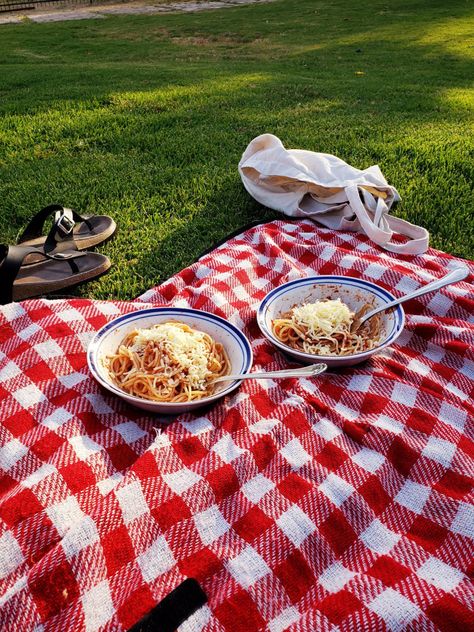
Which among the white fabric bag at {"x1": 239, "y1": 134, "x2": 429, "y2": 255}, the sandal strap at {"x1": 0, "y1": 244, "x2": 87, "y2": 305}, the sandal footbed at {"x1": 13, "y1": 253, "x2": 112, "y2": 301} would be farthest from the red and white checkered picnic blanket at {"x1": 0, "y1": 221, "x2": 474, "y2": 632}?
the white fabric bag at {"x1": 239, "y1": 134, "x2": 429, "y2": 255}

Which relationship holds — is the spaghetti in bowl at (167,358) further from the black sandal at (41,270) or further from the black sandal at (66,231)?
the black sandal at (66,231)

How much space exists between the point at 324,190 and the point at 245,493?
2.65 metres

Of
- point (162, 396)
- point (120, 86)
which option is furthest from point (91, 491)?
point (120, 86)

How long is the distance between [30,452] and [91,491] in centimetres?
31

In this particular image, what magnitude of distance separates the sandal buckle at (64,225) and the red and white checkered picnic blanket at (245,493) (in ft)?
3.56

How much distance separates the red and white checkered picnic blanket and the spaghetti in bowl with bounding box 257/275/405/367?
111mm

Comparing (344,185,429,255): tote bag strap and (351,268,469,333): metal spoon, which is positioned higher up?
(351,268,469,333): metal spoon

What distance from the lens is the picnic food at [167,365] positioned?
1992 mm

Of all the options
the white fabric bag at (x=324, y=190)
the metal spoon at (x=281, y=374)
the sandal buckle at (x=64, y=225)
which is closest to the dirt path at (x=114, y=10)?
the white fabric bag at (x=324, y=190)

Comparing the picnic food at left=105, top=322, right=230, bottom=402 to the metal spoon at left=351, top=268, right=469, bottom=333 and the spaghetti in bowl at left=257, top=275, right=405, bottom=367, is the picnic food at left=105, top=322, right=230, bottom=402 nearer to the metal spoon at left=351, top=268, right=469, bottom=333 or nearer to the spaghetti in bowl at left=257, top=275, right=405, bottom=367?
the spaghetti in bowl at left=257, top=275, right=405, bottom=367

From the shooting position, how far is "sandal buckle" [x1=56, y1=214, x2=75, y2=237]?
3.44 m

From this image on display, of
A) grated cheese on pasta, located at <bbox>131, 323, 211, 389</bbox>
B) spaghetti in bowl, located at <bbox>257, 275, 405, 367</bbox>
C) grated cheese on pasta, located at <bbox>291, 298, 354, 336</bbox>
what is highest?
grated cheese on pasta, located at <bbox>131, 323, 211, 389</bbox>

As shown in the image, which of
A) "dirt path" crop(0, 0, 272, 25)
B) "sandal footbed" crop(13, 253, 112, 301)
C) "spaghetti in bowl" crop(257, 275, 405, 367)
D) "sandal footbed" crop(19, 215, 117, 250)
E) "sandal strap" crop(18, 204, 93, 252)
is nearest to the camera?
"spaghetti in bowl" crop(257, 275, 405, 367)

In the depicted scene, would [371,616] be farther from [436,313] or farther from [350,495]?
[436,313]
